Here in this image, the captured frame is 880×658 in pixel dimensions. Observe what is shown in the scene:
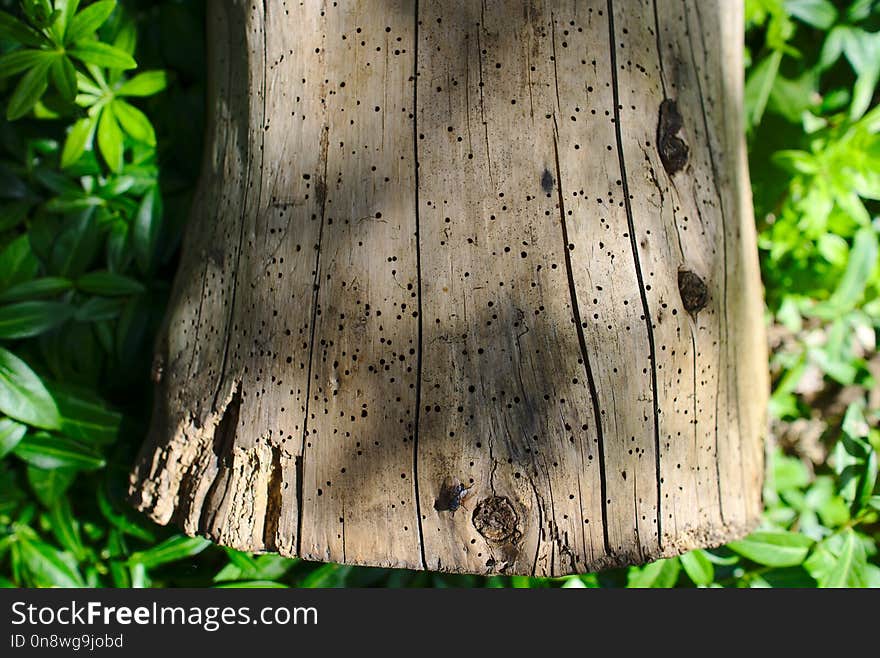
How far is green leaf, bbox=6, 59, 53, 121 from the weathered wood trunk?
0.49 m

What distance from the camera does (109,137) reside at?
1640mm

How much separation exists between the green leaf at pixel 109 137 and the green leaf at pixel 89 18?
0.62 feet

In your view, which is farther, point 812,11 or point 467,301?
point 812,11

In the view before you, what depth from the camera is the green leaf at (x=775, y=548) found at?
1740 millimetres

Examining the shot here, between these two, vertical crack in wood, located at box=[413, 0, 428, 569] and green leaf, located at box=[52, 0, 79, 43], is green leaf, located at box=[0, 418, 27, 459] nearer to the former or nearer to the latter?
green leaf, located at box=[52, 0, 79, 43]

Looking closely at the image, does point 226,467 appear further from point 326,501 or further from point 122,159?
point 122,159

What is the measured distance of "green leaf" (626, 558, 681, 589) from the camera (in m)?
1.74

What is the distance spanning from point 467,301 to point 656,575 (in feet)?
3.16

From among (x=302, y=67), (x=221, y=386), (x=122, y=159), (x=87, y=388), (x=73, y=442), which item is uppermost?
(x=302, y=67)

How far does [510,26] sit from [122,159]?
39.0 inches

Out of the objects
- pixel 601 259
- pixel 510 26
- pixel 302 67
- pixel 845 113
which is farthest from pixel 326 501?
pixel 845 113

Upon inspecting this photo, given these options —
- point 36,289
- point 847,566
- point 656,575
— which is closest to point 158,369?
point 36,289

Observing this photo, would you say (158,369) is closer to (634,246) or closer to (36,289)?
(36,289)

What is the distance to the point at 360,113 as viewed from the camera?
4.27 feet
